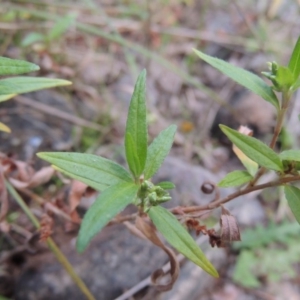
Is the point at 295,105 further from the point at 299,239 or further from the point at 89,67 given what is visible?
the point at 89,67

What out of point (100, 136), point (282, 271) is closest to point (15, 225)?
point (100, 136)

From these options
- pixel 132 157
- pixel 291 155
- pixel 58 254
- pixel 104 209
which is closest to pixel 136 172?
pixel 132 157

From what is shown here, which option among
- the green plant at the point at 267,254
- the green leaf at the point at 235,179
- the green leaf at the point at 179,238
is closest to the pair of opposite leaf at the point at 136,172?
the green leaf at the point at 179,238

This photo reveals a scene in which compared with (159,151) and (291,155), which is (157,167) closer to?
(159,151)

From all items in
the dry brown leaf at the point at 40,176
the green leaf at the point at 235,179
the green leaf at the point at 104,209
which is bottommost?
the dry brown leaf at the point at 40,176

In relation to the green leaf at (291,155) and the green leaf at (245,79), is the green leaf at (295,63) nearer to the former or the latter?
the green leaf at (245,79)

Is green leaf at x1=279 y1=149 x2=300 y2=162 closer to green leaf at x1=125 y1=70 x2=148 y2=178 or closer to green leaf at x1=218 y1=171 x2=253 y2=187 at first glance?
green leaf at x1=218 y1=171 x2=253 y2=187
